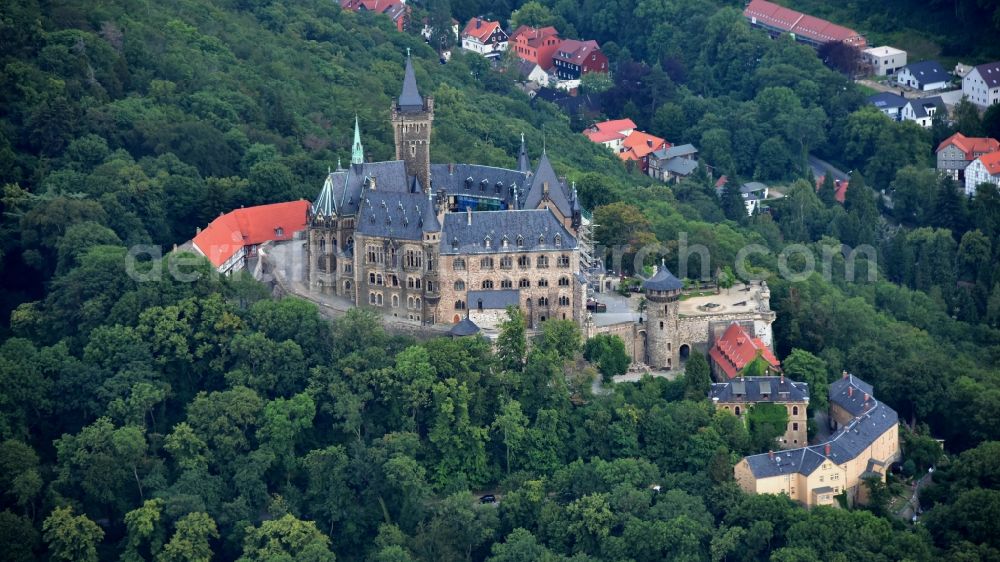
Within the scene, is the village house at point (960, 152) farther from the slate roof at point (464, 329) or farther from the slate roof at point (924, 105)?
the slate roof at point (464, 329)

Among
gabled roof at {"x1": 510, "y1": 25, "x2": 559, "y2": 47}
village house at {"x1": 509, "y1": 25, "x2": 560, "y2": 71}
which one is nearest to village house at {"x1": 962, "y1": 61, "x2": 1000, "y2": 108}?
village house at {"x1": 509, "y1": 25, "x2": 560, "y2": 71}

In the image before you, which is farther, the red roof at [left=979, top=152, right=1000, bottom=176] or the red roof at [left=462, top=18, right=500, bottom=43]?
the red roof at [left=462, top=18, right=500, bottom=43]

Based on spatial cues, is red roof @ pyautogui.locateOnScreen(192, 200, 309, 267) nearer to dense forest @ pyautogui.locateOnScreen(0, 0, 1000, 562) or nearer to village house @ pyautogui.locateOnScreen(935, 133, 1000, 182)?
dense forest @ pyautogui.locateOnScreen(0, 0, 1000, 562)

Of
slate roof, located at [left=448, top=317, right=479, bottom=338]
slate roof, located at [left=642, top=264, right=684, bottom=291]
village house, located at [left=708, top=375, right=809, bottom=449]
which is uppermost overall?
slate roof, located at [left=642, top=264, right=684, bottom=291]

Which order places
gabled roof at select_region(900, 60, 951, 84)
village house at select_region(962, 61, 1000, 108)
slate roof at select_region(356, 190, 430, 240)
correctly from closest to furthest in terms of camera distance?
slate roof at select_region(356, 190, 430, 240)
village house at select_region(962, 61, 1000, 108)
gabled roof at select_region(900, 60, 951, 84)

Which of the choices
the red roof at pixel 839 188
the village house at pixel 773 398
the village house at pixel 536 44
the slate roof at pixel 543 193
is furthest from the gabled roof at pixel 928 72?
the village house at pixel 773 398

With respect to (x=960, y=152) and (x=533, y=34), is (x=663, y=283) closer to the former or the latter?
(x=960, y=152)

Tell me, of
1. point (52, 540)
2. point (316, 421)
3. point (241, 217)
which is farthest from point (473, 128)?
point (52, 540)
